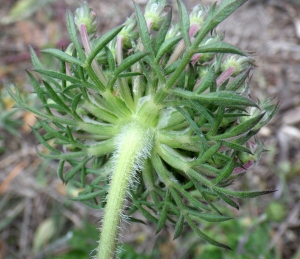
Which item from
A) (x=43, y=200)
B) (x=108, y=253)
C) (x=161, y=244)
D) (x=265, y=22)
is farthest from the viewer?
(x=265, y=22)

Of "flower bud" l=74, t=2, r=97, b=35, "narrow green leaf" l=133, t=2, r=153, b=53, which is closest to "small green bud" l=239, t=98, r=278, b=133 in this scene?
"narrow green leaf" l=133, t=2, r=153, b=53

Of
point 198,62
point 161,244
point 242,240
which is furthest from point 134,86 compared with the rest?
point 161,244

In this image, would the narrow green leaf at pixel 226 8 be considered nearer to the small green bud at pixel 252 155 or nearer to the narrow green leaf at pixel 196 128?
the narrow green leaf at pixel 196 128

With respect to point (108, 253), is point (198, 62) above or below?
above

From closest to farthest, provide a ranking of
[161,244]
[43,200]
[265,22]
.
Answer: [161,244]
[43,200]
[265,22]

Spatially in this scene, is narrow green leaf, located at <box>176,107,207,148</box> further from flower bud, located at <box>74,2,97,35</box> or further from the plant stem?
flower bud, located at <box>74,2,97,35</box>

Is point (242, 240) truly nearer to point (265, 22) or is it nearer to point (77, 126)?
point (77, 126)
